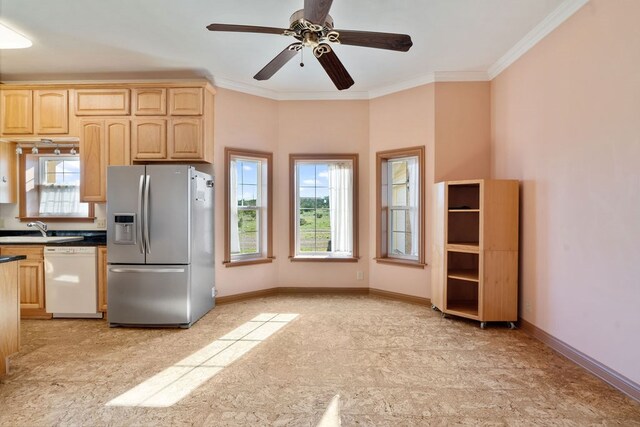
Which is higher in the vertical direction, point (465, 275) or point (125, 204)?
point (125, 204)

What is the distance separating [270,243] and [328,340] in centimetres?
192

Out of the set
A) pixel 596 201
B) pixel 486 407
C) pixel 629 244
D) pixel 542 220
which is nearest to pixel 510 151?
pixel 542 220

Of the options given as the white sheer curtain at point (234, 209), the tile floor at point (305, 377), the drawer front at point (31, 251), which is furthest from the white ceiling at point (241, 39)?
the tile floor at point (305, 377)

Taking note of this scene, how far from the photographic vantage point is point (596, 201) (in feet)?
7.74

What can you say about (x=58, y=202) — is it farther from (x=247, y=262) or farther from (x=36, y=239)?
(x=247, y=262)

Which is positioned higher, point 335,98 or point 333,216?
point 335,98

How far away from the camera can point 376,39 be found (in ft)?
7.28

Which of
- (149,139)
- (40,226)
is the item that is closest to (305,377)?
(149,139)

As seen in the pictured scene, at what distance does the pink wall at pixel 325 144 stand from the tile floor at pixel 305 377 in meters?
1.14

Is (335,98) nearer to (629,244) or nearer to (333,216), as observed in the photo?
(333,216)

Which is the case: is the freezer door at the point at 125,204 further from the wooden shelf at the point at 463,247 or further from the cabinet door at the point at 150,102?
the wooden shelf at the point at 463,247

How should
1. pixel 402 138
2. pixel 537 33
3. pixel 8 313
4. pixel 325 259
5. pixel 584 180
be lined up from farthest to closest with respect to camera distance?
1. pixel 325 259
2. pixel 402 138
3. pixel 537 33
4. pixel 584 180
5. pixel 8 313

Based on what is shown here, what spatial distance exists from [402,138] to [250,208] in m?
2.35

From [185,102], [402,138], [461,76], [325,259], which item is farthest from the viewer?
[325,259]
